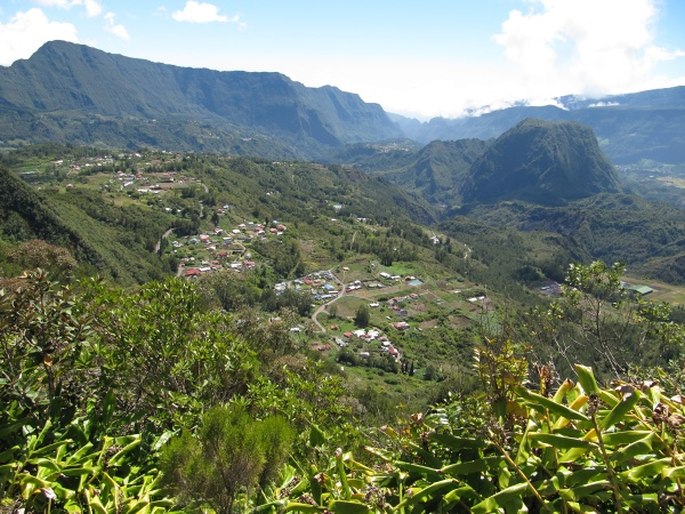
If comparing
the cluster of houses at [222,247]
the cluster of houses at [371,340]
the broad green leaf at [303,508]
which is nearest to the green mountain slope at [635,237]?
the cluster of houses at [371,340]

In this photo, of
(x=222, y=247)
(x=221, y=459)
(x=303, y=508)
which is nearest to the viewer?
(x=303, y=508)

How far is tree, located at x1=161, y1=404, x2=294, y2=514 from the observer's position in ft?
8.45

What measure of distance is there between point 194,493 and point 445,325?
83752 millimetres

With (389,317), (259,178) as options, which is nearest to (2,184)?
(389,317)

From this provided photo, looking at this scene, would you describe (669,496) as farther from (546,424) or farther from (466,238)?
(466,238)

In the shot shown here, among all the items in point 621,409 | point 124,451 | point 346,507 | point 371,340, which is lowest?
point 371,340

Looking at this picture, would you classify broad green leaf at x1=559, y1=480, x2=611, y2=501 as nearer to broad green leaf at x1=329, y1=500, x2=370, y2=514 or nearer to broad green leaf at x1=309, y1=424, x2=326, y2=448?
broad green leaf at x1=329, y1=500, x2=370, y2=514

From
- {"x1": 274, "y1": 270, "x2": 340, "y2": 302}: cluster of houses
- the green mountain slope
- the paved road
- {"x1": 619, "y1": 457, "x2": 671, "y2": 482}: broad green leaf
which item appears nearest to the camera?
{"x1": 619, "y1": 457, "x2": 671, "y2": 482}: broad green leaf

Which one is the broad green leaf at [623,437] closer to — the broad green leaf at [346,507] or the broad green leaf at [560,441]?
the broad green leaf at [560,441]

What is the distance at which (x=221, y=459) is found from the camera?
101 inches

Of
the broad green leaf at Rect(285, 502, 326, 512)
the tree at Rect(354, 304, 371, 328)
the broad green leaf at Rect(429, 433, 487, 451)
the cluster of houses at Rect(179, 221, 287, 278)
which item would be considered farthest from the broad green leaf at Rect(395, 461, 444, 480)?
the cluster of houses at Rect(179, 221, 287, 278)

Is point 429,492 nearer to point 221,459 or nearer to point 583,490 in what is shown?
point 583,490

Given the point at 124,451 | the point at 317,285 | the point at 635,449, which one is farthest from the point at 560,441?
the point at 317,285

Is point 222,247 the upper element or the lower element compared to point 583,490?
lower
